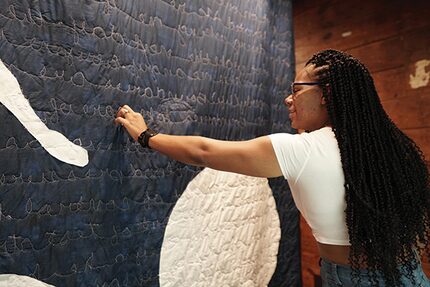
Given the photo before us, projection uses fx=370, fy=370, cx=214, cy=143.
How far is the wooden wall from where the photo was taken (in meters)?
1.58

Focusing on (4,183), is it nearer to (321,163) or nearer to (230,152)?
(230,152)

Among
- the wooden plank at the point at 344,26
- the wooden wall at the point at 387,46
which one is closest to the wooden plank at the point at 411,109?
the wooden wall at the point at 387,46

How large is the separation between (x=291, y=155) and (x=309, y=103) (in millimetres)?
181

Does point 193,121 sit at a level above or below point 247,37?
below

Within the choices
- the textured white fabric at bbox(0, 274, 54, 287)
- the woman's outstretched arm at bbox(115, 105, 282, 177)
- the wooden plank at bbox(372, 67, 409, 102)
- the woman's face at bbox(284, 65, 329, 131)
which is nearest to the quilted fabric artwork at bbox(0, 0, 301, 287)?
the textured white fabric at bbox(0, 274, 54, 287)

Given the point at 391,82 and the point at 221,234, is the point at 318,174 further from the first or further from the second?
the point at 391,82

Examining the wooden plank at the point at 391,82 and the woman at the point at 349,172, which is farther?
the wooden plank at the point at 391,82

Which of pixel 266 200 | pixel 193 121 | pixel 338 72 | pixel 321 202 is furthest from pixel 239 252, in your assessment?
pixel 338 72

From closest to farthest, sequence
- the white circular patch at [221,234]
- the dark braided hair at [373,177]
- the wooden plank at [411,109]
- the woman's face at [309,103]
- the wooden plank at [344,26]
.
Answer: the dark braided hair at [373,177], the woman's face at [309,103], the white circular patch at [221,234], the wooden plank at [411,109], the wooden plank at [344,26]

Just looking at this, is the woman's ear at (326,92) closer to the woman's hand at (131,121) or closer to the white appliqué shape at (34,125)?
the woman's hand at (131,121)

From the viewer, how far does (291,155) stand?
2.90 ft

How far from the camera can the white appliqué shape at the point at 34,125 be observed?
0.88 m

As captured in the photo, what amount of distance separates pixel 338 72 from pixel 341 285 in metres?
0.53

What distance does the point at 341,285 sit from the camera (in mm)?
921
